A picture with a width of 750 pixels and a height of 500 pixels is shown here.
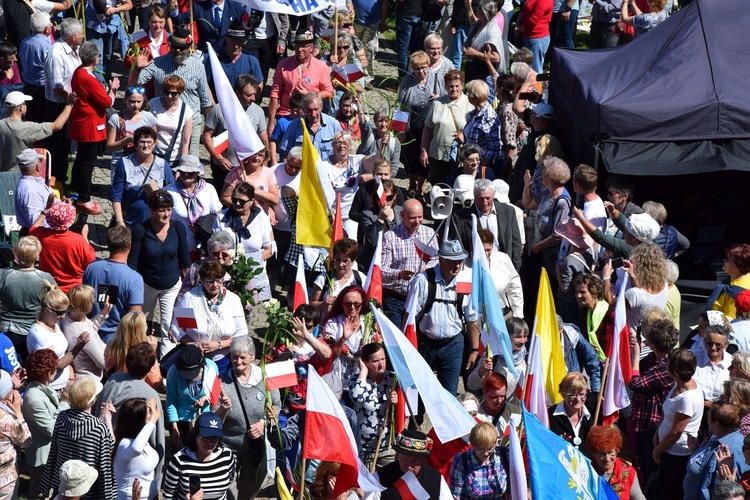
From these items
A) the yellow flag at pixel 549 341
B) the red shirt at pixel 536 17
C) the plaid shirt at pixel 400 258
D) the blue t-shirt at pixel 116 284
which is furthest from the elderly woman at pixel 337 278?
the red shirt at pixel 536 17

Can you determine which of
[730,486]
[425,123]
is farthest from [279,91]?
[730,486]

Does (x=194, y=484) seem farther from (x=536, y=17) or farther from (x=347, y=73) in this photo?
(x=536, y=17)

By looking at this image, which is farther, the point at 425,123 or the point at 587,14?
the point at 587,14

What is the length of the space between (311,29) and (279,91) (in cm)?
247

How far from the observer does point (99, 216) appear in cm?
1314

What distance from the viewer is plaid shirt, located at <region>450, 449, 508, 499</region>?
818cm

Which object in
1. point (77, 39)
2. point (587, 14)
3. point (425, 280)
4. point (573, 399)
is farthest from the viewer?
point (587, 14)

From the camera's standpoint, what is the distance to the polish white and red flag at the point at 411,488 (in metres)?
7.93

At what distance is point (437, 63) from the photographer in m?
13.6

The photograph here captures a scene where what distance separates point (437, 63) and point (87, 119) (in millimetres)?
3551

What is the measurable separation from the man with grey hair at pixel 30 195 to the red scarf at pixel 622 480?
205 inches

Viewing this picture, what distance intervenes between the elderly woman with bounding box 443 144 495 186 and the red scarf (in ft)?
13.1

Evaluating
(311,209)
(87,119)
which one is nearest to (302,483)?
(311,209)

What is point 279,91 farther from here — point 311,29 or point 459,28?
point 459,28
